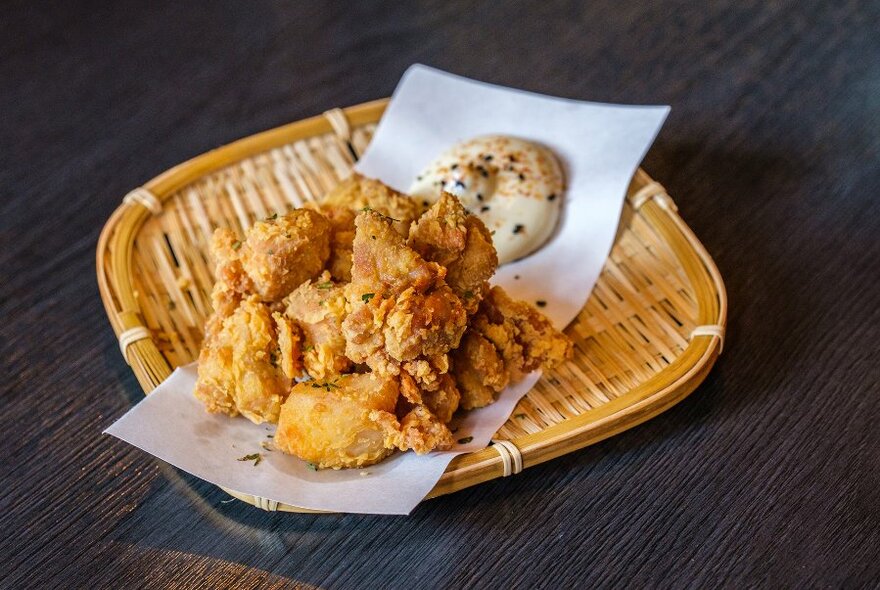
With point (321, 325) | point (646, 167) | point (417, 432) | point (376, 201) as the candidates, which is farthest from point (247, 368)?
point (646, 167)

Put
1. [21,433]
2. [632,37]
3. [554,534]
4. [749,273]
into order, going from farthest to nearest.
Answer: [632,37] < [749,273] < [21,433] < [554,534]

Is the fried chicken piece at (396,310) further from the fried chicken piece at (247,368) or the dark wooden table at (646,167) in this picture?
the dark wooden table at (646,167)

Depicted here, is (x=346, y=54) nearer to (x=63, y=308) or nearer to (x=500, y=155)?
(x=500, y=155)

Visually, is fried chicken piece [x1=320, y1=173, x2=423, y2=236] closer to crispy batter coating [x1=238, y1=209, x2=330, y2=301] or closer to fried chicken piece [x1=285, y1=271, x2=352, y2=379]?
crispy batter coating [x1=238, y1=209, x2=330, y2=301]

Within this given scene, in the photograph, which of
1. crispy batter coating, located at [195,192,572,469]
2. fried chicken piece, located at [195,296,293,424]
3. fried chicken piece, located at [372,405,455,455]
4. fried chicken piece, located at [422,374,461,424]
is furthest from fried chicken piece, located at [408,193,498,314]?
fried chicken piece, located at [195,296,293,424]

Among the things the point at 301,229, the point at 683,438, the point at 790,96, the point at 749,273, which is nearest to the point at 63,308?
the point at 301,229

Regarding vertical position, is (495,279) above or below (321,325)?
below

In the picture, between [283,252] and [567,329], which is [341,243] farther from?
[567,329]
